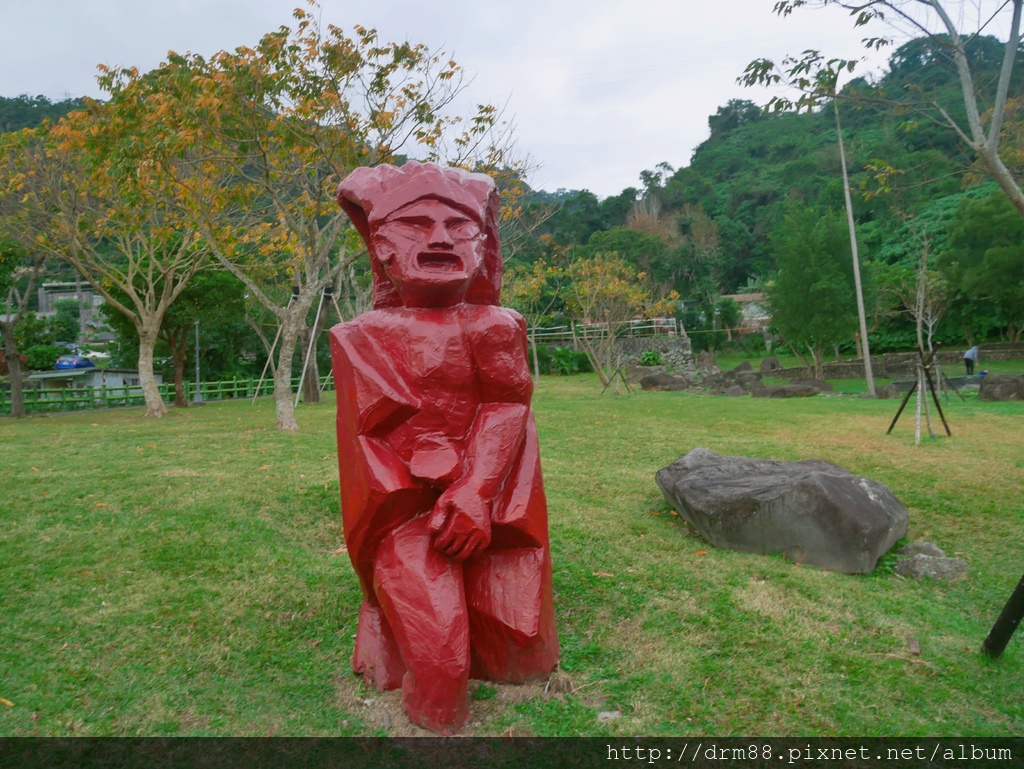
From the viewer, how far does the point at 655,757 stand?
116 inches

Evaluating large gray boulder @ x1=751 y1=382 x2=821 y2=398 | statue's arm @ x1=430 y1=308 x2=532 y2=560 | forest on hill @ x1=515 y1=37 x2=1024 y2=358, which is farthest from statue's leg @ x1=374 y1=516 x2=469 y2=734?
large gray boulder @ x1=751 y1=382 x2=821 y2=398

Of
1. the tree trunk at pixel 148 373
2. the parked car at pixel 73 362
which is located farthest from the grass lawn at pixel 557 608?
the parked car at pixel 73 362

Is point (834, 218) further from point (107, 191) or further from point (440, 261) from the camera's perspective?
point (440, 261)

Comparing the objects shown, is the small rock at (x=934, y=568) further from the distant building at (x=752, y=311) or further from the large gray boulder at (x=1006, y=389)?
the distant building at (x=752, y=311)

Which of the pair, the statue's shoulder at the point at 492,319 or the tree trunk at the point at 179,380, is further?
the tree trunk at the point at 179,380

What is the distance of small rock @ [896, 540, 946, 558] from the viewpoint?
214 inches

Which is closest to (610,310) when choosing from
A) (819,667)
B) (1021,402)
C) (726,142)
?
(1021,402)

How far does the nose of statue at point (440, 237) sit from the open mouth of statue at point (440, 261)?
39 mm

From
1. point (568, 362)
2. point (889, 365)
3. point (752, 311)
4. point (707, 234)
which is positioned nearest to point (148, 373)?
point (568, 362)

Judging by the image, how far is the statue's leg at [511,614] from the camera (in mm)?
3297

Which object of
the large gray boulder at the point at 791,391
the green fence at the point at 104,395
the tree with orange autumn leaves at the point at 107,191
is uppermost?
the tree with orange autumn leaves at the point at 107,191

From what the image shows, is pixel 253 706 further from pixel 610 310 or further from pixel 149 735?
pixel 610 310

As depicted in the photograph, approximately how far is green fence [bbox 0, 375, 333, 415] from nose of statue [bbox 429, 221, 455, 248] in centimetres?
1535

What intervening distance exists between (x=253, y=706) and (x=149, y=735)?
43 centimetres
